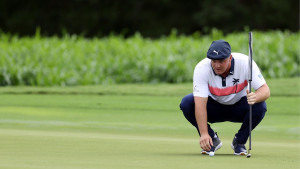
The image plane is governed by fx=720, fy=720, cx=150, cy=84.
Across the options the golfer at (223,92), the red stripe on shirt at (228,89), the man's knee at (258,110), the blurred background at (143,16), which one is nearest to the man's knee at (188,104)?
the golfer at (223,92)

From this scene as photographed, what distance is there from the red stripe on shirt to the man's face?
9.9 inches

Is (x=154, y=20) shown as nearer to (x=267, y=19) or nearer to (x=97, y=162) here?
(x=267, y=19)

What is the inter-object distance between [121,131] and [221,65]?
2.83 metres

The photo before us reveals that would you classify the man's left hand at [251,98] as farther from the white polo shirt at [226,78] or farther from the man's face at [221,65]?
the man's face at [221,65]

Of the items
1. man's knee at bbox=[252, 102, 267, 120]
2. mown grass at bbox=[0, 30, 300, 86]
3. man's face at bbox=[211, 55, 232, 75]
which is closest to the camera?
man's face at bbox=[211, 55, 232, 75]

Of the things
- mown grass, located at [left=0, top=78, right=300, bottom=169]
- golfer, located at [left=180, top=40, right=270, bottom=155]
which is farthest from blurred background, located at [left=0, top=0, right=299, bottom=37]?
golfer, located at [left=180, top=40, right=270, bottom=155]

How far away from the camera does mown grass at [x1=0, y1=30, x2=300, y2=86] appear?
14.5 meters

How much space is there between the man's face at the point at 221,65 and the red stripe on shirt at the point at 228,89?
9.9 inches

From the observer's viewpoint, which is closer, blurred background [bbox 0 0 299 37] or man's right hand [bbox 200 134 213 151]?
man's right hand [bbox 200 134 213 151]

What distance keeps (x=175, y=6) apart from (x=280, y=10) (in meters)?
5.55

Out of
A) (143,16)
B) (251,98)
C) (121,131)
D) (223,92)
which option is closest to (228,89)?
(223,92)

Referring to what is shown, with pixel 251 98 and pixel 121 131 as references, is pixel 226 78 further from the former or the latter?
pixel 121 131

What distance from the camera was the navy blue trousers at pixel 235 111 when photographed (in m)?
5.91

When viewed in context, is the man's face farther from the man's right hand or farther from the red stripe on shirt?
the man's right hand
